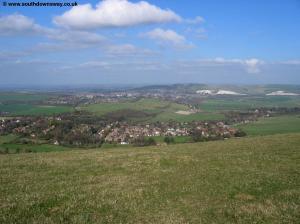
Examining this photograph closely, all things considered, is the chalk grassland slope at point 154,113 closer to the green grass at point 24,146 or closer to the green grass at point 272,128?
the green grass at point 272,128

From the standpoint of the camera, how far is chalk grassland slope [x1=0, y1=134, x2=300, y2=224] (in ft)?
37.8

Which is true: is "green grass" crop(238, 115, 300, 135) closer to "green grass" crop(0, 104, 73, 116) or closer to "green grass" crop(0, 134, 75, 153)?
"green grass" crop(0, 134, 75, 153)

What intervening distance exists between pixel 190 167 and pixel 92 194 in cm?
699

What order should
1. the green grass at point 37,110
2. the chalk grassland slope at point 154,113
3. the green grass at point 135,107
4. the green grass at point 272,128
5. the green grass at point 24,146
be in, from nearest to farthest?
the green grass at point 24,146 → the green grass at point 272,128 → the chalk grassland slope at point 154,113 → the green grass at point 37,110 → the green grass at point 135,107

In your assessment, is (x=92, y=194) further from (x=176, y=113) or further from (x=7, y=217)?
(x=176, y=113)

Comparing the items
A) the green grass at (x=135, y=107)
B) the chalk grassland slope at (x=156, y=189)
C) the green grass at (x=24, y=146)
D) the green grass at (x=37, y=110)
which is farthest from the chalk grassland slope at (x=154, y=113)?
the chalk grassland slope at (x=156, y=189)

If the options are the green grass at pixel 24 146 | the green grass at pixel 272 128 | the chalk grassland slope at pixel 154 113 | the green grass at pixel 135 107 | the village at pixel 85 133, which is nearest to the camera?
the green grass at pixel 24 146

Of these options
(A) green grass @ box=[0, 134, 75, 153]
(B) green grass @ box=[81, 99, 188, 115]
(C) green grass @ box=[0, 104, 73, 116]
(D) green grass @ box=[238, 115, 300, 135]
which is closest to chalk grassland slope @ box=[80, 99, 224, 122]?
(B) green grass @ box=[81, 99, 188, 115]

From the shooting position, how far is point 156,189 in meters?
14.8

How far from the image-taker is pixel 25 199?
13.5 metres

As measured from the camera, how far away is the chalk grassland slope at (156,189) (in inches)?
454

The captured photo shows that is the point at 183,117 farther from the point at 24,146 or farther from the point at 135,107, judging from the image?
the point at 24,146

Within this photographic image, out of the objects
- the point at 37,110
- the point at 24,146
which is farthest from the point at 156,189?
the point at 37,110

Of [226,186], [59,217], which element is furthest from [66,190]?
[226,186]
